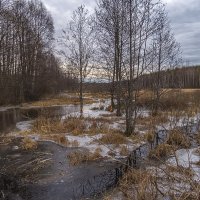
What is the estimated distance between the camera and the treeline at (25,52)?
3641cm

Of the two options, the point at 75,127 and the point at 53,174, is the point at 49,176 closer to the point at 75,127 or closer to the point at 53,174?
the point at 53,174

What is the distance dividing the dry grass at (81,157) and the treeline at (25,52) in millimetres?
25000

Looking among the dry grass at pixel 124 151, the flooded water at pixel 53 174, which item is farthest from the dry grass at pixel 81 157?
the dry grass at pixel 124 151

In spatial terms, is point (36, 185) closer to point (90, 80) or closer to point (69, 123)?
point (69, 123)

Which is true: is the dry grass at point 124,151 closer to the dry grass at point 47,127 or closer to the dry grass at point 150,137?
the dry grass at point 150,137

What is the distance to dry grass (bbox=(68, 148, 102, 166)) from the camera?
404 inches

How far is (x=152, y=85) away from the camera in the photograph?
80.0 ft

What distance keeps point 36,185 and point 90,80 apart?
49.9 feet

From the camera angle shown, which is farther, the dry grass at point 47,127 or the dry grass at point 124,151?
the dry grass at point 47,127

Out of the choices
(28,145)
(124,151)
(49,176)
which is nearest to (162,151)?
(124,151)

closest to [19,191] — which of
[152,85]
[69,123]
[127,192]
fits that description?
[127,192]

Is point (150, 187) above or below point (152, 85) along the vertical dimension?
below

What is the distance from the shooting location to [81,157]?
34.6 ft

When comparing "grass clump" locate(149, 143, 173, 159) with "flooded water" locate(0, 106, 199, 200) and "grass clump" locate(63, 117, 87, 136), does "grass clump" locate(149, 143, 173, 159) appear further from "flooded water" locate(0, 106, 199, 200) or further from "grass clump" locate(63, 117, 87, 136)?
"grass clump" locate(63, 117, 87, 136)
